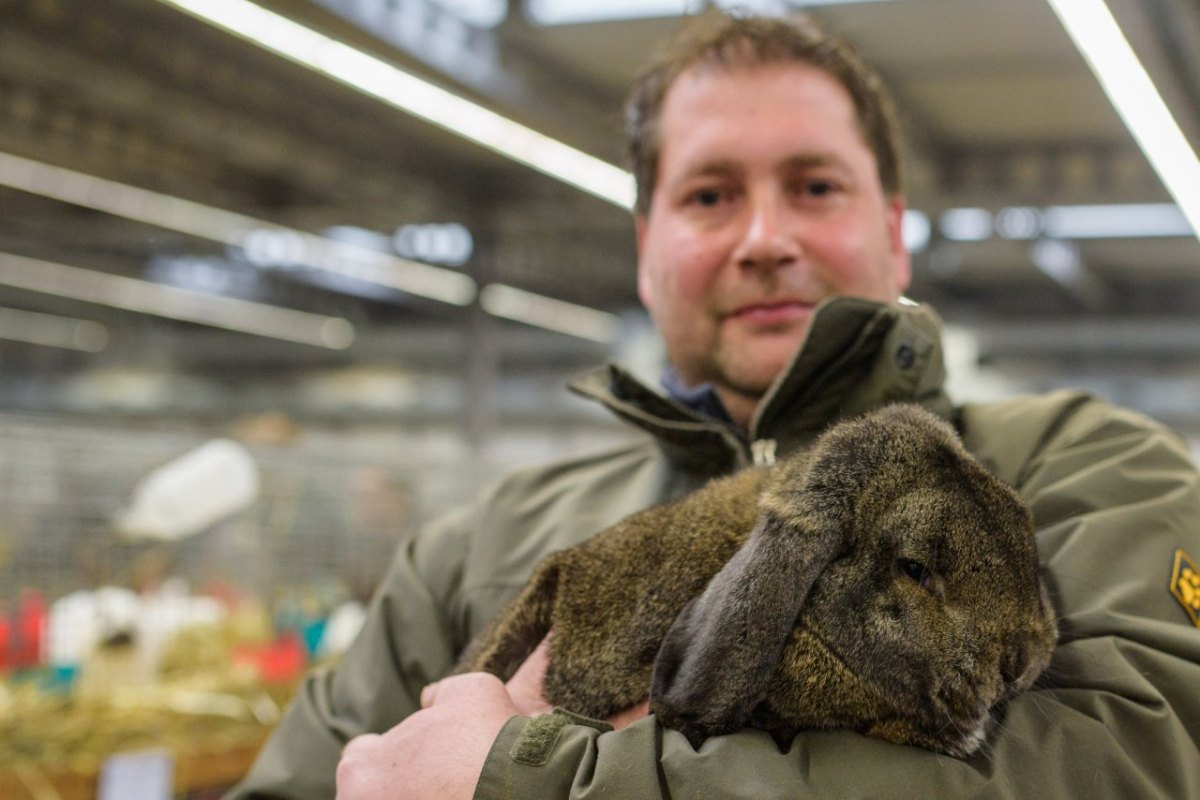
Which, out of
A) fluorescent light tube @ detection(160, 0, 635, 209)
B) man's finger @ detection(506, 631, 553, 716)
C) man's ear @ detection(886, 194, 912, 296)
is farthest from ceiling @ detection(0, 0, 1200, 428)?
man's finger @ detection(506, 631, 553, 716)

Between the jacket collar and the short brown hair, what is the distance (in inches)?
24.0

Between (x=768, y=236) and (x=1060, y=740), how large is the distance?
1062 millimetres

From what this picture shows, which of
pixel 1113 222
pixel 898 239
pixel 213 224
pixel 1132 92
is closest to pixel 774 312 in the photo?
pixel 898 239

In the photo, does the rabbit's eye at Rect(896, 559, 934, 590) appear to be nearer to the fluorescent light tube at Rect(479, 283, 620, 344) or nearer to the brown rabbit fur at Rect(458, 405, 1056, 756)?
the brown rabbit fur at Rect(458, 405, 1056, 756)

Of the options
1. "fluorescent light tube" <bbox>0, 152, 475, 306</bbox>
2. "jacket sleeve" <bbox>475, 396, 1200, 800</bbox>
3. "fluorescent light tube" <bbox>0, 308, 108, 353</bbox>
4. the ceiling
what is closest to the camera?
"jacket sleeve" <bbox>475, 396, 1200, 800</bbox>

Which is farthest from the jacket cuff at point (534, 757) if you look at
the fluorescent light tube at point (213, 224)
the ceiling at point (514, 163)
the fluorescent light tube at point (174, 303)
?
the fluorescent light tube at point (174, 303)

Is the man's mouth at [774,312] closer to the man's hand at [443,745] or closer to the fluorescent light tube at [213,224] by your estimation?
the man's hand at [443,745]

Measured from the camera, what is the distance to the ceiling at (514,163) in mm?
7133

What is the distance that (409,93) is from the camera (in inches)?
263

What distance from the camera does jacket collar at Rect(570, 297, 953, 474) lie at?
187cm

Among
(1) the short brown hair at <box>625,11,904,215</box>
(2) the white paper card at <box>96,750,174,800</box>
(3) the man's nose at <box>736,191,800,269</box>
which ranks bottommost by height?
(2) the white paper card at <box>96,750,174,800</box>

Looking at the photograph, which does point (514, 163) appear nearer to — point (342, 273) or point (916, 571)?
point (342, 273)

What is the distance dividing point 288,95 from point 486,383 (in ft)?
16.1

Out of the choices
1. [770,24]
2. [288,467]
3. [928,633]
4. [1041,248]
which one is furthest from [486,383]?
[928,633]
